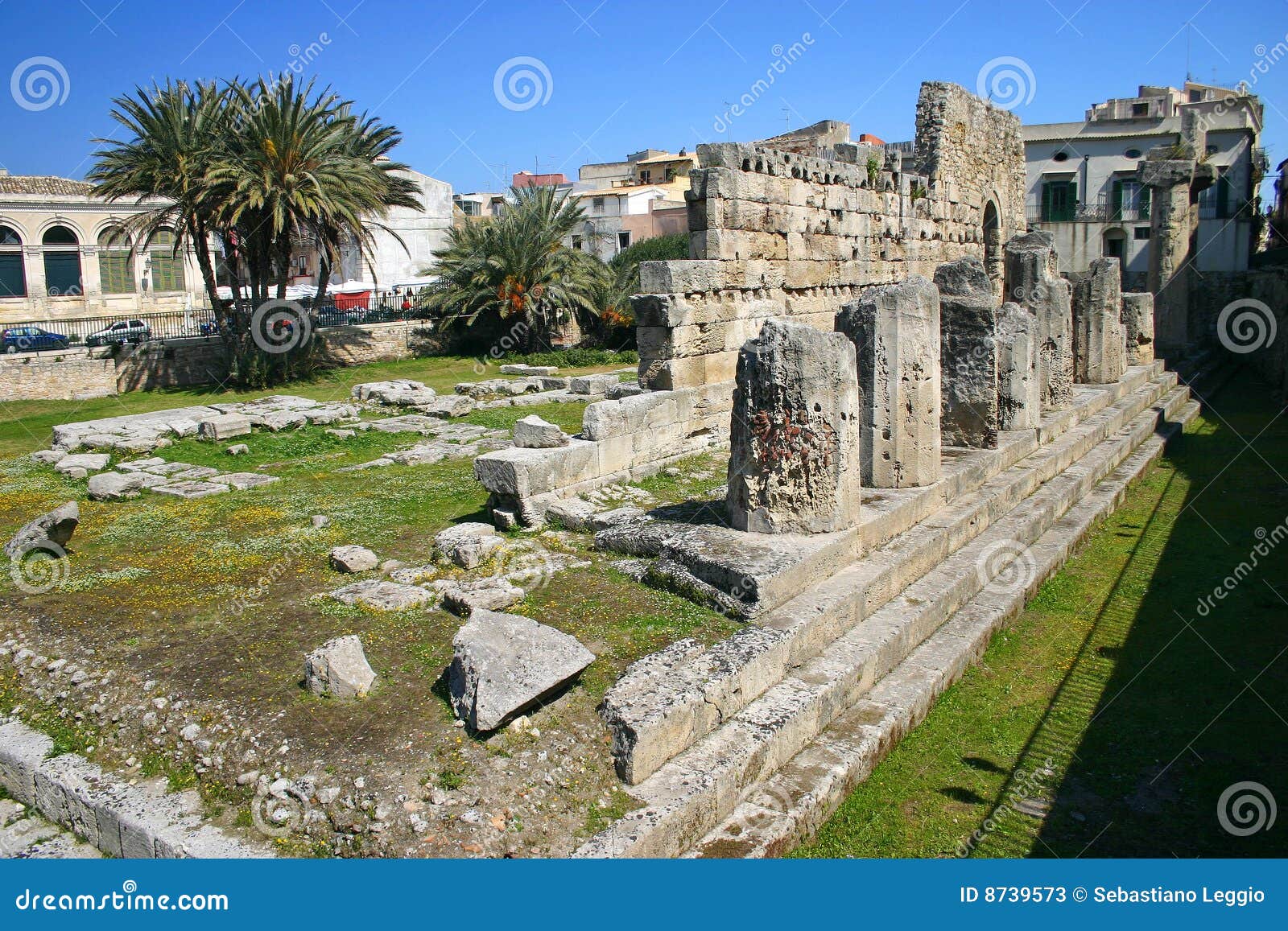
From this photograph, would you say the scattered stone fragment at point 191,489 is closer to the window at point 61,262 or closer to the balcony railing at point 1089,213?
the window at point 61,262

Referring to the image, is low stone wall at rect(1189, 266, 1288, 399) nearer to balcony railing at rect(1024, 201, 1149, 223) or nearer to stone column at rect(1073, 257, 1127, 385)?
stone column at rect(1073, 257, 1127, 385)

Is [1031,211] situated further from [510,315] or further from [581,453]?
[581,453]

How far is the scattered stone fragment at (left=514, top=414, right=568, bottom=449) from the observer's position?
933cm

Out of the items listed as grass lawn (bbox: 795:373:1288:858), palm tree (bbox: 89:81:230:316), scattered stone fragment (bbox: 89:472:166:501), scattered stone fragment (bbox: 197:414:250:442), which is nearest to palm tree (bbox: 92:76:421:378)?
palm tree (bbox: 89:81:230:316)

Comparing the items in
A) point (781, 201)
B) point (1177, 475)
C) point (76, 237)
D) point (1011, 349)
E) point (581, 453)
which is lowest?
point (1177, 475)

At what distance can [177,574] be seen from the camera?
298 inches

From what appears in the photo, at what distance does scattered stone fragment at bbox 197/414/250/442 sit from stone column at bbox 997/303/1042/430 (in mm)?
10555

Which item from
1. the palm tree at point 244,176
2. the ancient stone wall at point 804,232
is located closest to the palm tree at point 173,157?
the palm tree at point 244,176

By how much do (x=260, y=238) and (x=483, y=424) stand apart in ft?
28.7

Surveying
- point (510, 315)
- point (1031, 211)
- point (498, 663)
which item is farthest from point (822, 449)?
point (1031, 211)

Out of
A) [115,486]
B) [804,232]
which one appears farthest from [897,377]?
[115,486]

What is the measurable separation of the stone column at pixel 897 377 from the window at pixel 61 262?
3795cm

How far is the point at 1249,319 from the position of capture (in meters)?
22.5

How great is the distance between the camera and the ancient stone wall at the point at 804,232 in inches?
444
